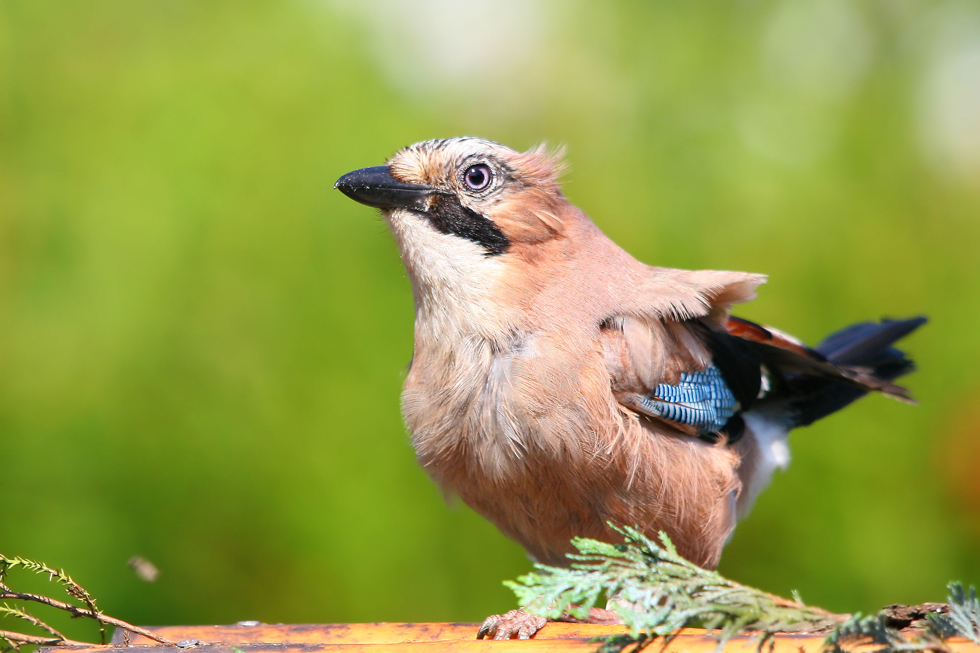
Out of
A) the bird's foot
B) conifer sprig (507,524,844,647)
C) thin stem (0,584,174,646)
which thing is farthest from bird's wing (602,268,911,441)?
thin stem (0,584,174,646)

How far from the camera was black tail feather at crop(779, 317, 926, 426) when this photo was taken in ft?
11.4

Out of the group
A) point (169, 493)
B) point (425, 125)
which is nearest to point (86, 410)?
point (169, 493)

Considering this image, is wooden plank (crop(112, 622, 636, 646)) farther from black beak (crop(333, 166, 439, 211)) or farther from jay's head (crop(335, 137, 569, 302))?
black beak (crop(333, 166, 439, 211))

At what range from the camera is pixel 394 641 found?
2.30 meters

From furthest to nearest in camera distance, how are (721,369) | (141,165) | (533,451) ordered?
Result: 1. (141,165)
2. (721,369)
3. (533,451)

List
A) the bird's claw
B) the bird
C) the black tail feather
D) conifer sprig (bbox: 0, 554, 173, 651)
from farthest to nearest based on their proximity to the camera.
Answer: the black tail feather
the bird
the bird's claw
conifer sprig (bbox: 0, 554, 173, 651)

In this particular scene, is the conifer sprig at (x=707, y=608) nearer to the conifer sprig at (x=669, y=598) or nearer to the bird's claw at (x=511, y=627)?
the conifer sprig at (x=669, y=598)

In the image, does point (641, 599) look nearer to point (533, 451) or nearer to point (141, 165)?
point (533, 451)

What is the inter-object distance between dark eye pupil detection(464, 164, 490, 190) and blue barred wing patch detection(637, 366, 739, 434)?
0.76m

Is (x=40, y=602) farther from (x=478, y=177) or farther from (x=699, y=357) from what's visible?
(x=699, y=357)

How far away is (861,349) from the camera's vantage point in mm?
3512

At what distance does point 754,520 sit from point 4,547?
10.2ft

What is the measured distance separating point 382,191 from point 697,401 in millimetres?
1130

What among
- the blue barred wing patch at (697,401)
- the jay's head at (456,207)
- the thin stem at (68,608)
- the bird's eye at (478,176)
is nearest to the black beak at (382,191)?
the jay's head at (456,207)
